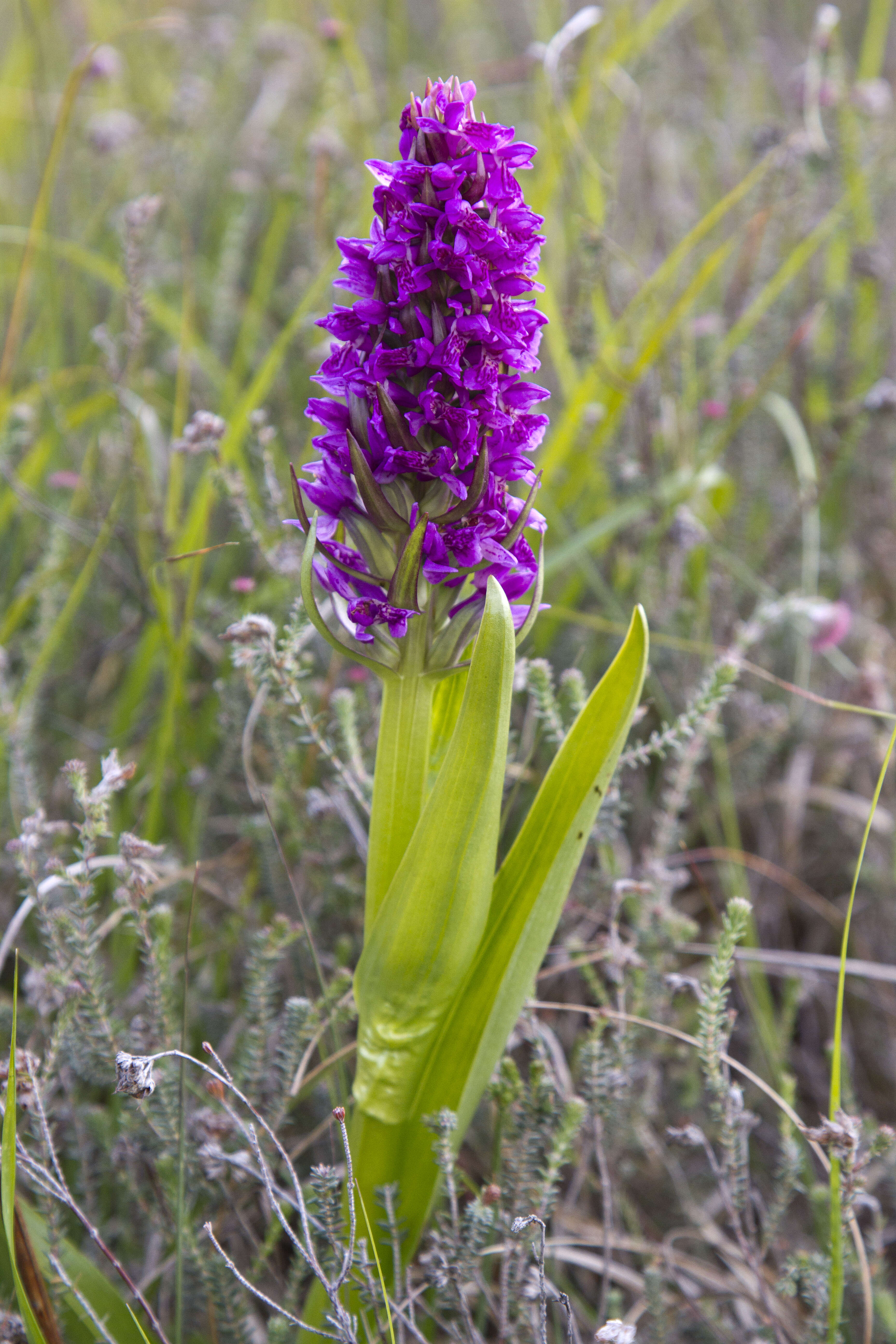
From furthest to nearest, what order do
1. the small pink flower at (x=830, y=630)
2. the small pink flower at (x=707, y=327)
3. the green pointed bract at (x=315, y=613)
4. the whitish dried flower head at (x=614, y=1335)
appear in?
the small pink flower at (x=707, y=327), the small pink flower at (x=830, y=630), the green pointed bract at (x=315, y=613), the whitish dried flower head at (x=614, y=1335)

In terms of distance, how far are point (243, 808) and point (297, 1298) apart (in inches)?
42.6

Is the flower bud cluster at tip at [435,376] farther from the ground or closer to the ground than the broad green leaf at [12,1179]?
farther from the ground

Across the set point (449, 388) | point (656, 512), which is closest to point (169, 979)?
point (449, 388)

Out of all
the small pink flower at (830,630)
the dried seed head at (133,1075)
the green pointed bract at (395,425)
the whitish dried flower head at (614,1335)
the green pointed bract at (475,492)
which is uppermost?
the green pointed bract at (395,425)

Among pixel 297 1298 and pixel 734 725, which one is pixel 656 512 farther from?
pixel 297 1298

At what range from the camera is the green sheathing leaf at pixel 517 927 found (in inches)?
49.6

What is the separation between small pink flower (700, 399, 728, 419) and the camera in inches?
111

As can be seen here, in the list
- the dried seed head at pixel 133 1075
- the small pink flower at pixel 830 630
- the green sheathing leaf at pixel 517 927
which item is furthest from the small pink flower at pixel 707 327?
the dried seed head at pixel 133 1075

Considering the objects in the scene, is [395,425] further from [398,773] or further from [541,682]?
[541,682]

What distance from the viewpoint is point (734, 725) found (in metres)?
2.88

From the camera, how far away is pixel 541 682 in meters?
1.65

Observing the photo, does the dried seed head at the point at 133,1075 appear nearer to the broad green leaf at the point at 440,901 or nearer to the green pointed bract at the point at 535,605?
the broad green leaf at the point at 440,901

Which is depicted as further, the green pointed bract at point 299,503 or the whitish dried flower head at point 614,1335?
the green pointed bract at point 299,503

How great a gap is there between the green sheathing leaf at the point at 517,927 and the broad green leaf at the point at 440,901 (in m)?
0.03
